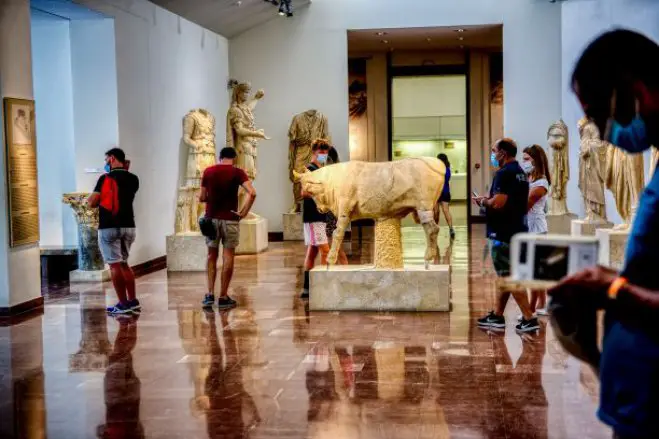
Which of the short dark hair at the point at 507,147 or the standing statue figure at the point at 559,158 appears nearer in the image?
the short dark hair at the point at 507,147

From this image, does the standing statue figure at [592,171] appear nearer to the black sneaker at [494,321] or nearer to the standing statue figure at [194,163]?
the standing statue figure at [194,163]

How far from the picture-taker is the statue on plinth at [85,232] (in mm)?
11742

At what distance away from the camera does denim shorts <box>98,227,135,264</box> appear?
8.94 metres

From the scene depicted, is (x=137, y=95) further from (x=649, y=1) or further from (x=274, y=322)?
(x=649, y=1)

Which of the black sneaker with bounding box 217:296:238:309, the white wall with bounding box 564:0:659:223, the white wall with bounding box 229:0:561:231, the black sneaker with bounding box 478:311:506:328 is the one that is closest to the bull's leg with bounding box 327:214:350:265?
the black sneaker with bounding box 217:296:238:309

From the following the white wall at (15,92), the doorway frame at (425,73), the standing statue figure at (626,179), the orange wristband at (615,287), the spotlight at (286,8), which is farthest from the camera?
the doorway frame at (425,73)

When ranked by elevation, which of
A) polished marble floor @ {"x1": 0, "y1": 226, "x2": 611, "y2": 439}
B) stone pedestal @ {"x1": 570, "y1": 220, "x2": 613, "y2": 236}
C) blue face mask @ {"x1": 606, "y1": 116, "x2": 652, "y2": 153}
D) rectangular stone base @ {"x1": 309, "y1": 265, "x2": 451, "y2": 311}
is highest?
blue face mask @ {"x1": 606, "y1": 116, "x2": 652, "y2": 153}

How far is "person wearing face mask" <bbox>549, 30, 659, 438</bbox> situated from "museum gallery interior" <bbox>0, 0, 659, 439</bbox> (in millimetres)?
139

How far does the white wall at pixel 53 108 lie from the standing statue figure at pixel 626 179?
23.7 feet

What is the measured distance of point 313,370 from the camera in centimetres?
652

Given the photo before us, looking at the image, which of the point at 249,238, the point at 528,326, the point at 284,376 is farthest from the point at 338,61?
the point at 284,376

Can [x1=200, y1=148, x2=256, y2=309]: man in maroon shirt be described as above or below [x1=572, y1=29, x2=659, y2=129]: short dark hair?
below

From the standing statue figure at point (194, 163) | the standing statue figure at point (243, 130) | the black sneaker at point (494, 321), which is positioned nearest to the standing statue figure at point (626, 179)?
the black sneaker at point (494, 321)

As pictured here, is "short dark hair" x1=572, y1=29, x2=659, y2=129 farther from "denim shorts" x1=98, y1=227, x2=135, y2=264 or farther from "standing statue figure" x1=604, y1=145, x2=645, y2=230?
"standing statue figure" x1=604, y1=145, x2=645, y2=230
